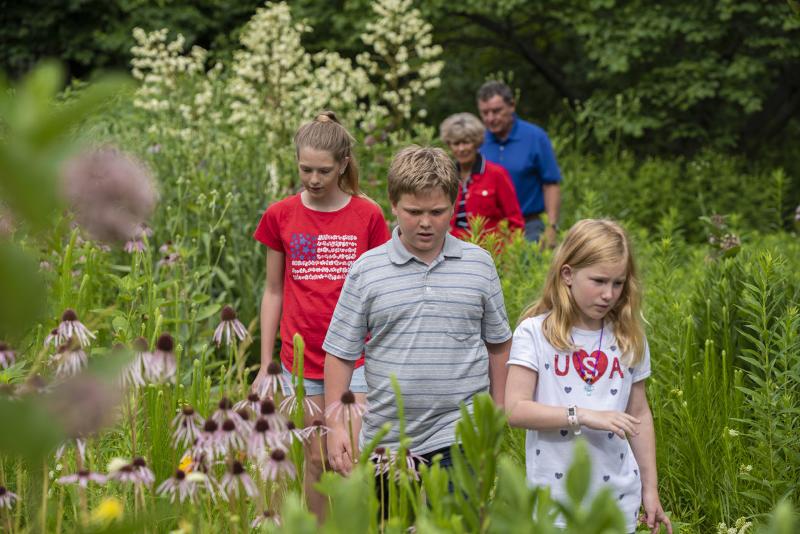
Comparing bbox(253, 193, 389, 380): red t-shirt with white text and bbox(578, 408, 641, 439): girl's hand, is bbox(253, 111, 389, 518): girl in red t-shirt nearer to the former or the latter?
bbox(253, 193, 389, 380): red t-shirt with white text

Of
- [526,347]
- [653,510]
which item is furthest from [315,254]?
[653,510]

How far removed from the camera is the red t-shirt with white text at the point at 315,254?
3.55 m

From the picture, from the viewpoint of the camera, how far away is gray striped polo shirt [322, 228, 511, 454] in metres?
2.85

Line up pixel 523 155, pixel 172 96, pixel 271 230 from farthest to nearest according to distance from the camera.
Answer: pixel 172 96
pixel 523 155
pixel 271 230

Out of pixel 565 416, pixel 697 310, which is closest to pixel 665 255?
pixel 697 310

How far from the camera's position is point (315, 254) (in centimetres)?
359

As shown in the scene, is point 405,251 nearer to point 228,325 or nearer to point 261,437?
point 228,325

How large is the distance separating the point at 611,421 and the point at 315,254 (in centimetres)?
153

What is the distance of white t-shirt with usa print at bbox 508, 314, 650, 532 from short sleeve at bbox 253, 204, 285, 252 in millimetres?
1288

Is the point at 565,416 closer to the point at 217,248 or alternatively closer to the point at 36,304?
the point at 36,304

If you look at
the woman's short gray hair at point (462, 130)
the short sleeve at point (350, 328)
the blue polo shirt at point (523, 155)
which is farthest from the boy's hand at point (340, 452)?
the blue polo shirt at point (523, 155)

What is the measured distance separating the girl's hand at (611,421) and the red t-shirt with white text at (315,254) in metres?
1.31

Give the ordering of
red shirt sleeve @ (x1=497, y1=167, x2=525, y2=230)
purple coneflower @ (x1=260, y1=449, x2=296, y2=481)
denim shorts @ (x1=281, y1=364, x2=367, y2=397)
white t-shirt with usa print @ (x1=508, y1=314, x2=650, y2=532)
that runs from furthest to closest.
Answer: red shirt sleeve @ (x1=497, y1=167, x2=525, y2=230), denim shorts @ (x1=281, y1=364, x2=367, y2=397), white t-shirt with usa print @ (x1=508, y1=314, x2=650, y2=532), purple coneflower @ (x1=260, y1=449, x2=296, y2=481)

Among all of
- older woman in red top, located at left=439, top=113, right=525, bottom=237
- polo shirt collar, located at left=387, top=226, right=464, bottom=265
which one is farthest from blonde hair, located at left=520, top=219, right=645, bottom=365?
older woman in red top, located at left=439, top=113, right=525, bottom=237
